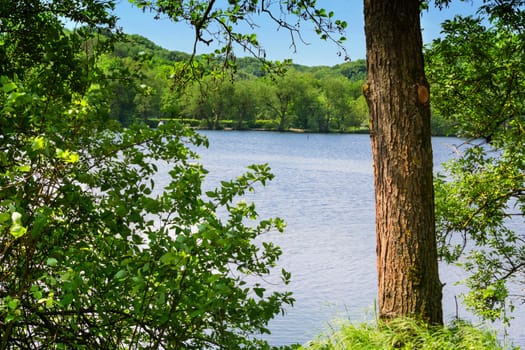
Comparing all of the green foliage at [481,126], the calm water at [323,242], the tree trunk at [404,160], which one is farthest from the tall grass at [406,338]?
the green foliage at [481,126]

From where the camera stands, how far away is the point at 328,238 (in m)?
14.1

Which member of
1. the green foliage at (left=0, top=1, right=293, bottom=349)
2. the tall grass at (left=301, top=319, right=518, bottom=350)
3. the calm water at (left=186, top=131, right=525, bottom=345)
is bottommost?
the calm water at (left=186, top=131, right=525, bottom=345)

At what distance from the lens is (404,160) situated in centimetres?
413

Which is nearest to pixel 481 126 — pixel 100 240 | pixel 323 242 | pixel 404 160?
pixel 404 160

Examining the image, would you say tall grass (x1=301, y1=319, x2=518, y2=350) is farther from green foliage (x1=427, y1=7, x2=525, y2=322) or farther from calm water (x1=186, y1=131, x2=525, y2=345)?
green foliage (x1=427, y1=7, x2=525, y2=322)

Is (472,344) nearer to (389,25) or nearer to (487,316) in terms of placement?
(389,25)

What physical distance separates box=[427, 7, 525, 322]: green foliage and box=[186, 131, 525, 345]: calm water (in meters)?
0.56

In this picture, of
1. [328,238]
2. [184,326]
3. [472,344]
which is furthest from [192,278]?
[328,238]

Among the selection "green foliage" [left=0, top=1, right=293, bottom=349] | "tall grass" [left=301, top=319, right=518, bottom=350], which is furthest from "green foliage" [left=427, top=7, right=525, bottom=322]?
"green foliage" [left=0, top=1, right=293, bottom=349]

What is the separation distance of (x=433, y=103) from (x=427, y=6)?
2041mm

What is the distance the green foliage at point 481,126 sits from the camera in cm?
613

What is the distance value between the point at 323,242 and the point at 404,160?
9.74 metres

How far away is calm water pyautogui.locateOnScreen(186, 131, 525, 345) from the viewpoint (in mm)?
8898

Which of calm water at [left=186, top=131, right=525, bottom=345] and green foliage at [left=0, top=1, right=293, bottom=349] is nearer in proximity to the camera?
green foliage at [left=0, top=1, right=293, bottom=349]
